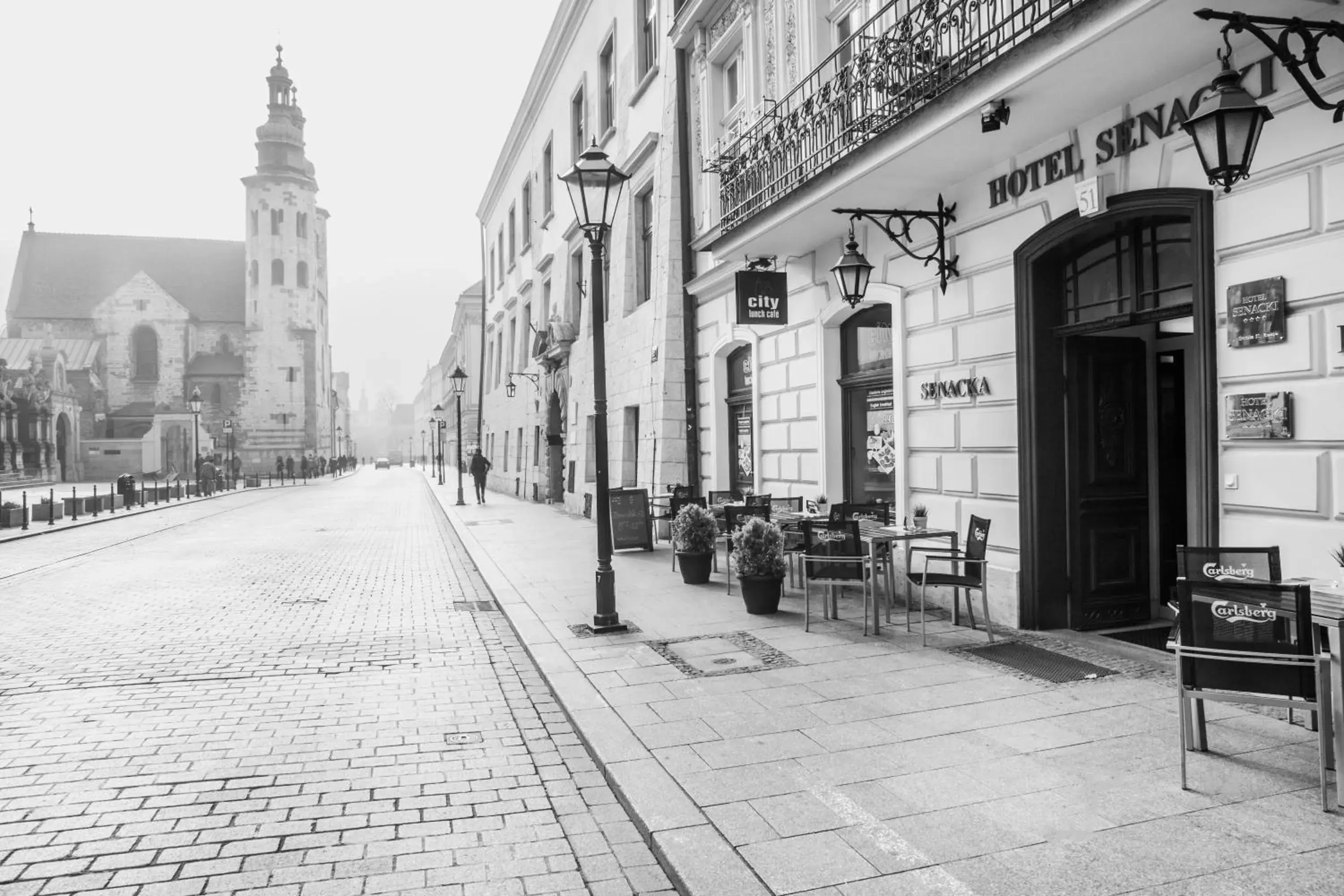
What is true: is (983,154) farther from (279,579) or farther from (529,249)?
(529,249)

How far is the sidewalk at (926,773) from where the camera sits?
347 cm

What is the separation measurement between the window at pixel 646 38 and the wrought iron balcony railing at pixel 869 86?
21.0 feet

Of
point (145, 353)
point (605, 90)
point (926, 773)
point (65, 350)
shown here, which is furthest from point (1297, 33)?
point (145, 353)

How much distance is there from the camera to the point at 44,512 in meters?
23.1

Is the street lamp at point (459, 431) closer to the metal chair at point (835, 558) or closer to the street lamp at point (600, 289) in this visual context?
the street lamp at point (600, 289)

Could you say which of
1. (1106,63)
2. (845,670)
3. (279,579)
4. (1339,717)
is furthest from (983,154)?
(279,579)

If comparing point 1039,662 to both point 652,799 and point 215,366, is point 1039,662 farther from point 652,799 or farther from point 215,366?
point 215,366

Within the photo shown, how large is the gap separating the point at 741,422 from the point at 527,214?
66.2 ft

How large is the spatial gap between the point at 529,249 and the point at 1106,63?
26.5 m

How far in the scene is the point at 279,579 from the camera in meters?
12.6

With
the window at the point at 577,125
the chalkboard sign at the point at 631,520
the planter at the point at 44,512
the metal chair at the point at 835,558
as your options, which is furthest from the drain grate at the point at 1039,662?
the planter at the point at 44,512

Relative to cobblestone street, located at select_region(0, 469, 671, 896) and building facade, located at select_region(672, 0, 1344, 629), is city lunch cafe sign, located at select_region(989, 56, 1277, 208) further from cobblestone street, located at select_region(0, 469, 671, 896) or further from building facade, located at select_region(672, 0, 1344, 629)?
cobblestone street, located at select_region(0, 469, 671, 896)

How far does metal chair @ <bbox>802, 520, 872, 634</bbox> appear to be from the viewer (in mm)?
7992

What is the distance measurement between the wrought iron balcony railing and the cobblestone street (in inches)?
223
